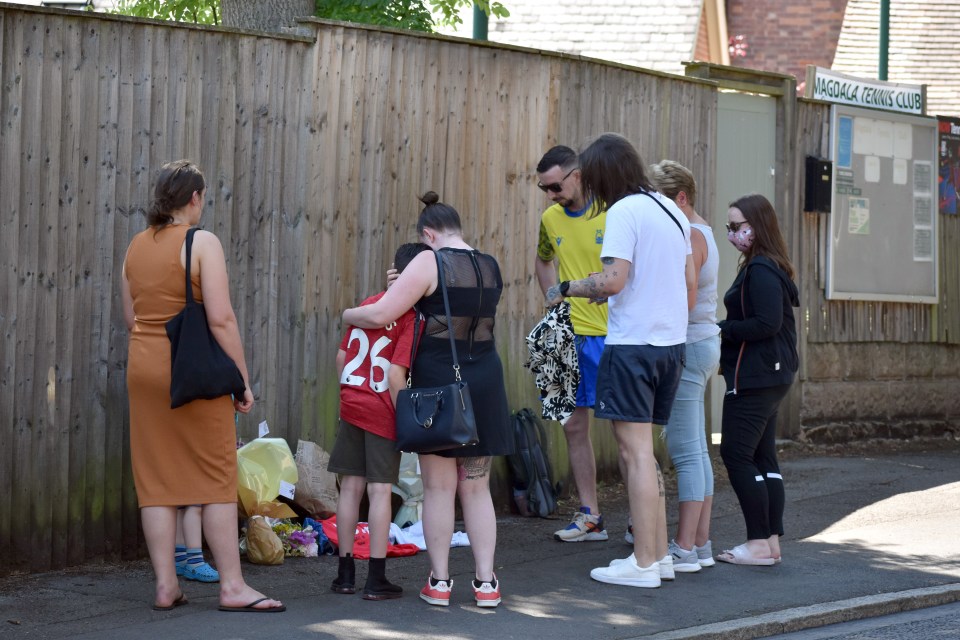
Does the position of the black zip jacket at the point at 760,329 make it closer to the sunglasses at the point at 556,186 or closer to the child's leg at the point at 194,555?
the sunglasses at the point at 556,186

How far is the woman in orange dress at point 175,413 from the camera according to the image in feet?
19.1

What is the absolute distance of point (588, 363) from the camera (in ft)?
24.8

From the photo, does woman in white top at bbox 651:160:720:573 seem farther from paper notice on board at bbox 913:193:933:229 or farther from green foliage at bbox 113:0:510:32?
paper notice on board at bbox 913:193:933:229

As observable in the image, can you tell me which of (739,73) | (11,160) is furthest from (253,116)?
(739,73)

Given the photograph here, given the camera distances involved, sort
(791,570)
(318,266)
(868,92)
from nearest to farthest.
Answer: (791,570) < (318,266) < (868,92)

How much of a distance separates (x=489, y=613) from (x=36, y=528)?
85.7 inches

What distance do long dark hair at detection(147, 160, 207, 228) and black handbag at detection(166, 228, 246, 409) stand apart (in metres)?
0.14

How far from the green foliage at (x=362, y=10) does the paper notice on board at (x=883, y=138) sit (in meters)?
3.35

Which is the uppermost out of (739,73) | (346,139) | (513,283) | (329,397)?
(739,73)

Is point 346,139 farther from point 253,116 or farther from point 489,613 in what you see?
point 489,613

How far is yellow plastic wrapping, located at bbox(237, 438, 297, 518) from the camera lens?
694cm

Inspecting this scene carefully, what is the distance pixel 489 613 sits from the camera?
19.6ft

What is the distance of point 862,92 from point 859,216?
1102 millimetres

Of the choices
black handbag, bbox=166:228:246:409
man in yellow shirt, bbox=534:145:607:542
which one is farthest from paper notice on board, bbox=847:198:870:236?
black handbag, bbox=166:228:246:409
